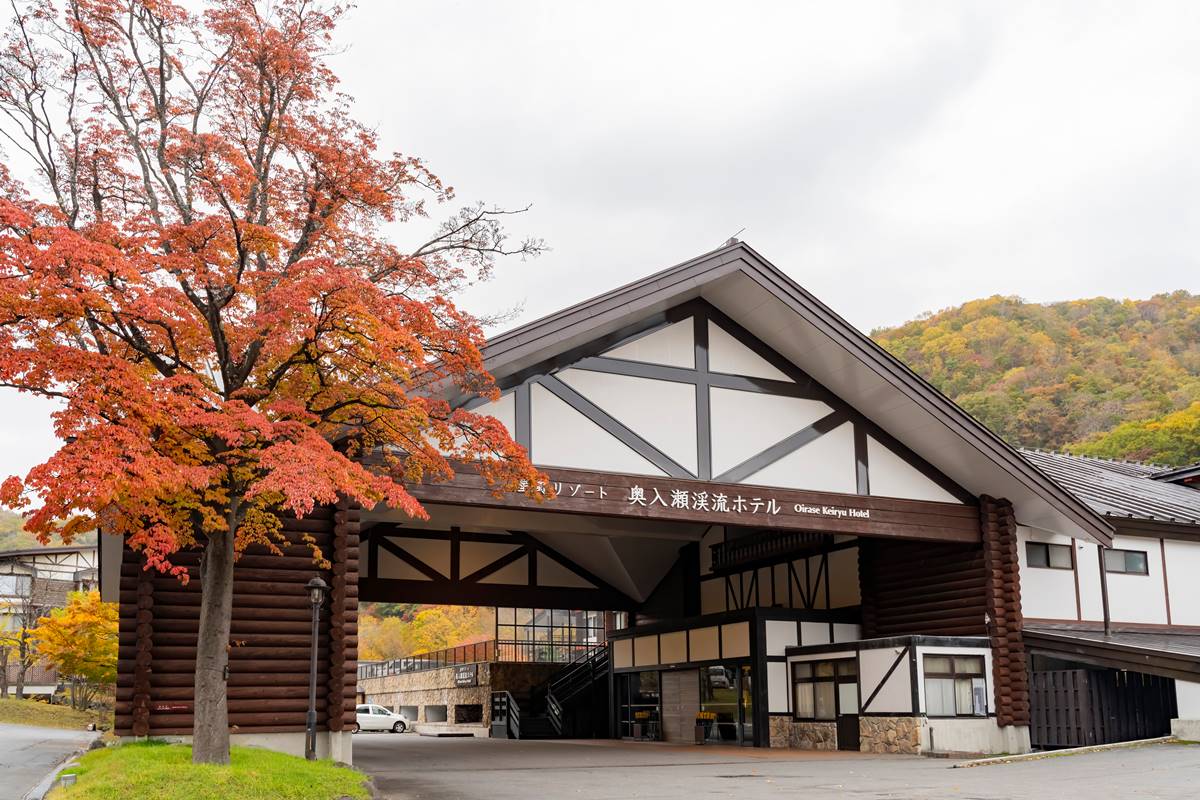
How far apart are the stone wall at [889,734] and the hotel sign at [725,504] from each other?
346 cm

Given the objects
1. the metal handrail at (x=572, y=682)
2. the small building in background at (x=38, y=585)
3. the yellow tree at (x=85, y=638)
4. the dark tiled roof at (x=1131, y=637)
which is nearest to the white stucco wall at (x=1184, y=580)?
the dark tiled roof at (x=1131, y=637)

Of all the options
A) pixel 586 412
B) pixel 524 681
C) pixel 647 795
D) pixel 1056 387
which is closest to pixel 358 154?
pixel 586 412

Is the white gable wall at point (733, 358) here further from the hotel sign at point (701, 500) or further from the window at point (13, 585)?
the window at point (13, 585)

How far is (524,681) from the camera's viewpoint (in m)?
35.6

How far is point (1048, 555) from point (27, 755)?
20.6 metres

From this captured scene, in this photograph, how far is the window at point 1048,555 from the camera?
23.0 meters

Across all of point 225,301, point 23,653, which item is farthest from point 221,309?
point 23,653

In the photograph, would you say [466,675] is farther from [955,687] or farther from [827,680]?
[955,687]

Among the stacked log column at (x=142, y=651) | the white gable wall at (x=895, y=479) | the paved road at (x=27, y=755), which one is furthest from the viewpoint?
the white gable wall at (x=895, y=479)

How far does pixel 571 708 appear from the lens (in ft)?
111

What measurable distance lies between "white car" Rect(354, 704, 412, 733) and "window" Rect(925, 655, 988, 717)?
2508cm

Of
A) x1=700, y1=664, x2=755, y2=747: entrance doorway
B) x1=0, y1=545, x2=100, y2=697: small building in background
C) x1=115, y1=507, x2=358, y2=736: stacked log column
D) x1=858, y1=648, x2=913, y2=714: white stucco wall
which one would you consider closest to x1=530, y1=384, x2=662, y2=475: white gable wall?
x1=115, y1=507, x2=358, y2=736: stacked log column

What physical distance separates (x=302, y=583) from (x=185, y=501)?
13.0ft

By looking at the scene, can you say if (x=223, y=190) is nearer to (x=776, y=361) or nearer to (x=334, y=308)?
(x=334, y=308)
